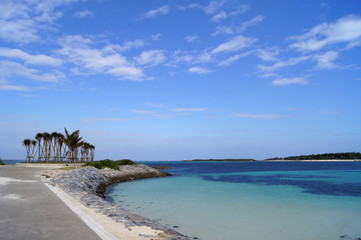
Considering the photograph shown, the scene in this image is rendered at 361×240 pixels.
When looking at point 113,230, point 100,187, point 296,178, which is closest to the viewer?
point 113,230

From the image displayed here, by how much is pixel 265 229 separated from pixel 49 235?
9133 millimetres

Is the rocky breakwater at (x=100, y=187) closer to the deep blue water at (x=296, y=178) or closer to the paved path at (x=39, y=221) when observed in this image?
the paved path at (x=39, y=221)

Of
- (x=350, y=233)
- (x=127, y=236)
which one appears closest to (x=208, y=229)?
(x=127, y=236)

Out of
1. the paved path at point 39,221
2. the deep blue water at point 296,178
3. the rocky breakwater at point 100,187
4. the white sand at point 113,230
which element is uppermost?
the paved path at point 39,221

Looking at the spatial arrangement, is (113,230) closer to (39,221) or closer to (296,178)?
(39,221)

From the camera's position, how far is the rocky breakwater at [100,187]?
9.20 meters

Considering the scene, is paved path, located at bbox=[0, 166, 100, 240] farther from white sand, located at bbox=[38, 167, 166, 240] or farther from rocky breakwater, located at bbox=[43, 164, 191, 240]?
rocky breakwater, located at bbox=[43, 164, 191, 240]

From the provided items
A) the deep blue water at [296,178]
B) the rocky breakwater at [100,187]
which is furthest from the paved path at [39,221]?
the deep blue water at [296,178]

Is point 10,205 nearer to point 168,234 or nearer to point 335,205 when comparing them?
point 168,234

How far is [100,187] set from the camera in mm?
25266

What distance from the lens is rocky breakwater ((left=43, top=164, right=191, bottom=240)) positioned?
920 cm

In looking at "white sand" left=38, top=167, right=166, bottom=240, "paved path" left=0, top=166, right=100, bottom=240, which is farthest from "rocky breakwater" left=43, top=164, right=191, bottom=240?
"paved path" left=0, top=166, right=100, bottom=240

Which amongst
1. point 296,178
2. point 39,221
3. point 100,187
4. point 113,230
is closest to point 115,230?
point 113,230

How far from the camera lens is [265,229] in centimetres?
1150
